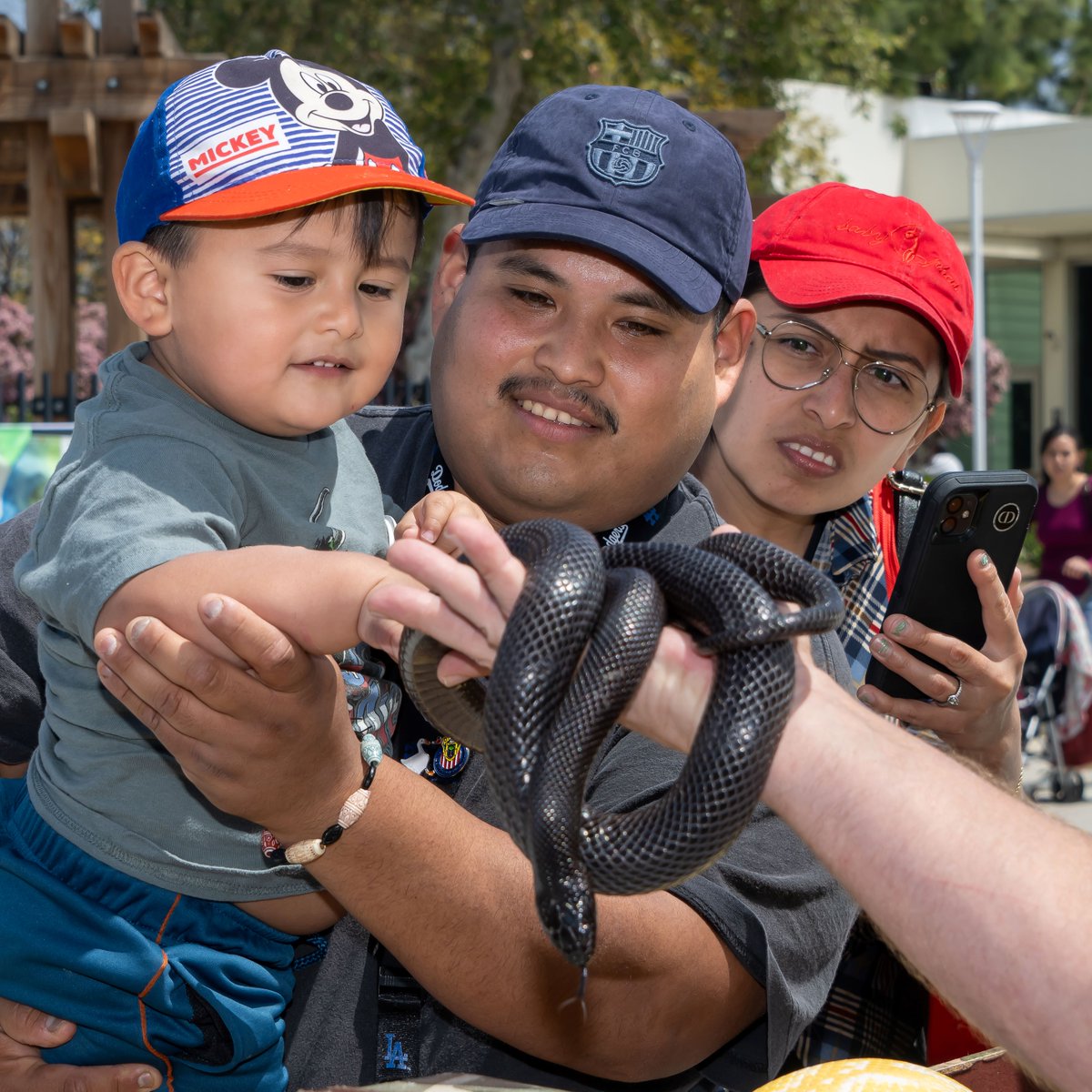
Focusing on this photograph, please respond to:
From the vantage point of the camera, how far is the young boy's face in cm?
233

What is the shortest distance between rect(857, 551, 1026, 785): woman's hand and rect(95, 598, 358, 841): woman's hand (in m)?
1.65

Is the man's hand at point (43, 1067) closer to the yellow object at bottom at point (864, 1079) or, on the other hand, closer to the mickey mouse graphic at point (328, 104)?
the yellow object at bottom at point (864, 1079)

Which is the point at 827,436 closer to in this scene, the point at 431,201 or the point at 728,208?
the point at 728,208

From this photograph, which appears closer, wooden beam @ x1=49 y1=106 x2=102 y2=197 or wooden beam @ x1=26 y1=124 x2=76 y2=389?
wooden beam @ x1=49 y1=106 x2=102 y2=197

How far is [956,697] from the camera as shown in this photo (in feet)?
11.3

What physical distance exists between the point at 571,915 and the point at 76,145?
7.21 m

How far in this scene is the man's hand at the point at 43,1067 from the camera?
230 centimetres

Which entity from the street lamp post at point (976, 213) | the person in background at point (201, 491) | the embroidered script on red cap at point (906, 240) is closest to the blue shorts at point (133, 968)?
the person in background at point (201, 491)

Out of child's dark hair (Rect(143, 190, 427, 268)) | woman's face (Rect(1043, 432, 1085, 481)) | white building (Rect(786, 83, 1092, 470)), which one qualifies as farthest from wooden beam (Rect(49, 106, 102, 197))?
white building (Rect(786, 83, 1092, 470))

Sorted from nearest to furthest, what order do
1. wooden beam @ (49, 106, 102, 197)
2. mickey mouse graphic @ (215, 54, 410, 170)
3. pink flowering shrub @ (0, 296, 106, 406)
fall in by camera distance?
mickey mouse graphic @ (215, 54, 410, 170), wooden beam @ (49, 106, 102, 197), pink flowering shrub @ (0, 296, 106, 406)

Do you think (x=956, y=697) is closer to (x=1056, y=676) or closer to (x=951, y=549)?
(x=951, y=549)

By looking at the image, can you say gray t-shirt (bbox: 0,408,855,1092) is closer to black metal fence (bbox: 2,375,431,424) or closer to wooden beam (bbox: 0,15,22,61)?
black metal fence (bbox: 2,375,431,424)

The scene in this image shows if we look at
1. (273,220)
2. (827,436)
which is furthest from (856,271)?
(273,220)

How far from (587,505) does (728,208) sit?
68 centimetres
